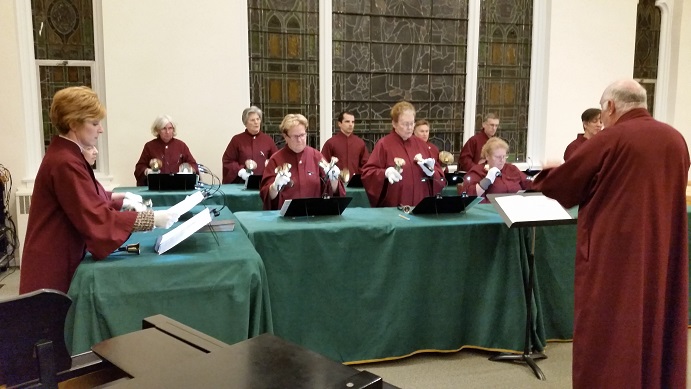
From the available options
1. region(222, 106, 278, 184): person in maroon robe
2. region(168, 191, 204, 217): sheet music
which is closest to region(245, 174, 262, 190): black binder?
region(222, 106, 278, 184): person in maroon robe

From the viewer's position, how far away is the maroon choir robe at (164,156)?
5383 millimetres

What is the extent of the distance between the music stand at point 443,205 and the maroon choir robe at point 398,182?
0.79 m

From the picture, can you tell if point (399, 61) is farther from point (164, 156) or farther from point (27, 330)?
point (27, 330)

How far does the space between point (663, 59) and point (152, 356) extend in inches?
324

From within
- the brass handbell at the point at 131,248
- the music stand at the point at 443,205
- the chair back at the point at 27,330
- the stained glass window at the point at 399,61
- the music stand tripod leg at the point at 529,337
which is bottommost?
the music stand tripod leg at the point at 529,337

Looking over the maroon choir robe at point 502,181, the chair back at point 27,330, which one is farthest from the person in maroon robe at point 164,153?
the chair back at point 27,330

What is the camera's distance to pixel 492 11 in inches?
280

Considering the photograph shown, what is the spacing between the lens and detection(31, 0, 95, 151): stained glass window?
5672 millimetres

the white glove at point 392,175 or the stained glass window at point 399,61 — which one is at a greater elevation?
the stained glass window at point 399,61

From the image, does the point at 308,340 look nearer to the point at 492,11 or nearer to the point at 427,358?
the point at 427,358

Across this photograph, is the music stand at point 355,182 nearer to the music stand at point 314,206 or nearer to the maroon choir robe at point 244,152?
the maroon choir robe at point 244,152

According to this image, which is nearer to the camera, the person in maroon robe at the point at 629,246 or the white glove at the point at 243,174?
the person in maroon robe at the point at 629,246

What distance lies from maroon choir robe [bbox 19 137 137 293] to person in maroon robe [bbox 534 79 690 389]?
5.93 feet

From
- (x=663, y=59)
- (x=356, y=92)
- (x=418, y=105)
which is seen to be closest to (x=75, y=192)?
(x=356, y=92)
